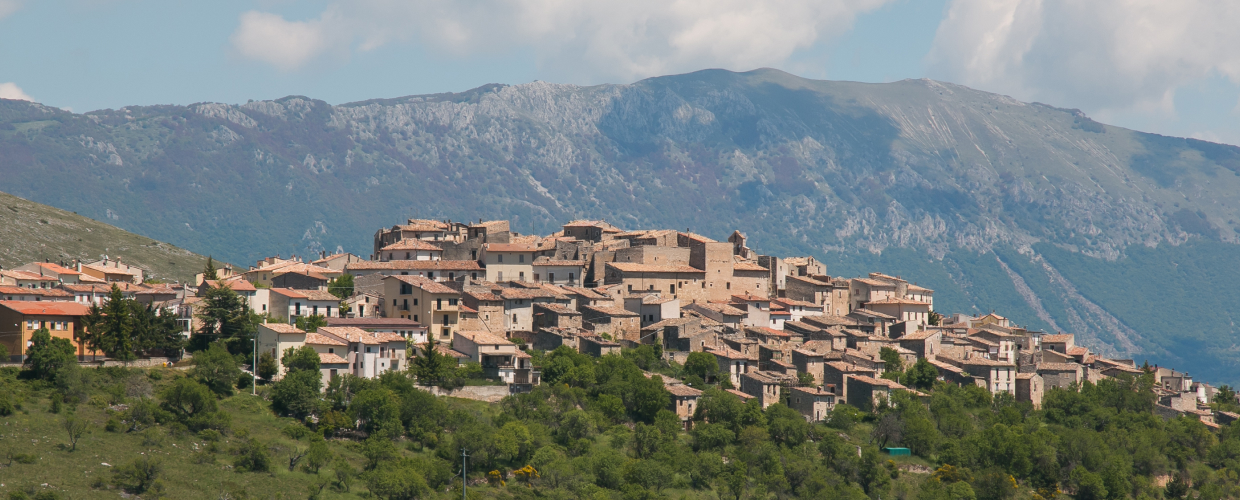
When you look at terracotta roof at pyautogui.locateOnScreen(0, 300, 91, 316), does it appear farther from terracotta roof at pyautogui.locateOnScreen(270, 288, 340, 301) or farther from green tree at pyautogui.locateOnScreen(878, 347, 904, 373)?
green tree at pyautogui.locateOnScreen(878, 347, 904, 373)

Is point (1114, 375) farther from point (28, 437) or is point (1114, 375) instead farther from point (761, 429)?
point (28, 437)

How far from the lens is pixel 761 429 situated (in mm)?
90562

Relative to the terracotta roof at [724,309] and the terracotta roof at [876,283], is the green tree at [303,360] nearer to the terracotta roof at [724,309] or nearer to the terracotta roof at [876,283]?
the terracotta roof at [724,309]

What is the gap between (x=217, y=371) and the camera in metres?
79.8

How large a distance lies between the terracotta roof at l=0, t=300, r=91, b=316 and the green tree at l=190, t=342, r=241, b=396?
7.02 metres

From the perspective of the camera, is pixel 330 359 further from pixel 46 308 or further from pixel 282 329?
pixel 46 308

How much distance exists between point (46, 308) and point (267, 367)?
12199mm

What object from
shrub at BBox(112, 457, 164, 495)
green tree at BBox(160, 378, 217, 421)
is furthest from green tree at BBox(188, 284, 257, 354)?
shrub at BBox(112, 457, 164, 495)

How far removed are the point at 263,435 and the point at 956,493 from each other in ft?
135

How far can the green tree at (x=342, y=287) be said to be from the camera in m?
102

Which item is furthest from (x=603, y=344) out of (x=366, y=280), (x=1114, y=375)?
(x=1114, y=375)

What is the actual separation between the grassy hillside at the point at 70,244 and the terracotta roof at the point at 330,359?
57.1 meters

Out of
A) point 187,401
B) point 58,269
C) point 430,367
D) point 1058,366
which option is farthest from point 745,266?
point 187,401

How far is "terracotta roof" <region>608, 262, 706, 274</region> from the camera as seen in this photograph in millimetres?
113188
